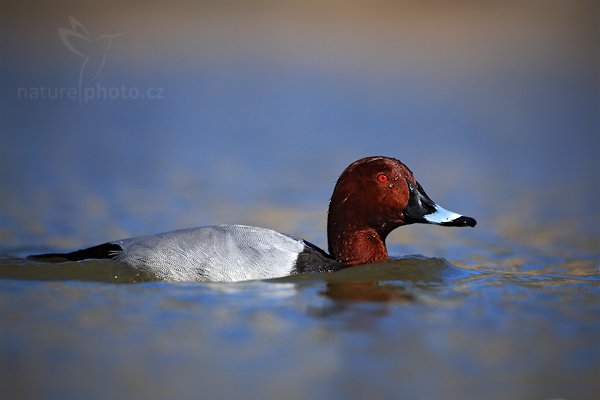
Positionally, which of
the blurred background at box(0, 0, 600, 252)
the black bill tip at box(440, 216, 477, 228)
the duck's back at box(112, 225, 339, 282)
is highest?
the blurred background at box(0, 0, 600, 252)

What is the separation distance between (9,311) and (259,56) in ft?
46.0

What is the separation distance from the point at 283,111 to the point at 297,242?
9.08 m

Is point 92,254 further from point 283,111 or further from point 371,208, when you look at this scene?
point 283,111

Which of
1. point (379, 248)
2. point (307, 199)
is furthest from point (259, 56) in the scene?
point (379, 248)

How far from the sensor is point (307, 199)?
Answer: 489 inches

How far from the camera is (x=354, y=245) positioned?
28.6 ft

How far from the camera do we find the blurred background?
12.0 metres

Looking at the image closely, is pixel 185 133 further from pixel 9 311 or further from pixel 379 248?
pixel 9 311

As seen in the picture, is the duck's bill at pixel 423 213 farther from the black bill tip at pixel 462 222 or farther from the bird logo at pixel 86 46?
the bird logo at pixel 86 46

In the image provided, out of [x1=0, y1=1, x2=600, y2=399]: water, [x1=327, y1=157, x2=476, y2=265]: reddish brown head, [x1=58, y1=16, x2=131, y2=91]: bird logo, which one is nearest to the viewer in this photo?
[x1=0, y1=1, x2=600, y2=399]: water

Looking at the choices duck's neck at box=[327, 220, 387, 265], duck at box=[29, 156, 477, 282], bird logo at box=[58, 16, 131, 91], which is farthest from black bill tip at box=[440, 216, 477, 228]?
bird logo at box=[58, 16, 131, 91]

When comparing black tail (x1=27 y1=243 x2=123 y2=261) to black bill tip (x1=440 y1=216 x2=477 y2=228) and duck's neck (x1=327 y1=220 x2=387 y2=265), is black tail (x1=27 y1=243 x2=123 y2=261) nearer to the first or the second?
duck's neck (x1=327 y1=220 x2=387 y2=265)

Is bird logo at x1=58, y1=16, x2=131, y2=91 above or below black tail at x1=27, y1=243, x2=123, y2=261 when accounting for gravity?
above

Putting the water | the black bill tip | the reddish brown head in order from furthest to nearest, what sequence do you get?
1. the reddish brown head
2. the black bill tip
3. the water
